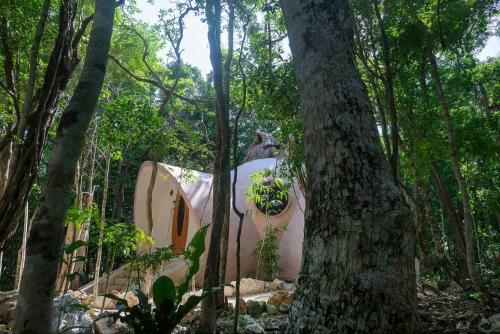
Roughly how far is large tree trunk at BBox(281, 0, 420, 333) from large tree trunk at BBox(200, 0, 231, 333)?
1.20 metres

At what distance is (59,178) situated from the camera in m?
2.04

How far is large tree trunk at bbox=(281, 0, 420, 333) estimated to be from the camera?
167 centimetres

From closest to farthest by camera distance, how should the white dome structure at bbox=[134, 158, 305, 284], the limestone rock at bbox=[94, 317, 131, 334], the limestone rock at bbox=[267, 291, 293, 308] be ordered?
the limestone rock at bbox=[94, 317, 131, 334], the limestone rock at bbox=[267, 291, 293, 308], the white dome structure at bbox=[134, 158, 305, 284]

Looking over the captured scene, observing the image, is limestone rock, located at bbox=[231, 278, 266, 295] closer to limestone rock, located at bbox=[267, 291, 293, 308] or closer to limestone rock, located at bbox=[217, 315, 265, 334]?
limestone rock, located at bbox=[267, 291, 293, 308]

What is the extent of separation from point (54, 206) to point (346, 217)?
1.48 metres

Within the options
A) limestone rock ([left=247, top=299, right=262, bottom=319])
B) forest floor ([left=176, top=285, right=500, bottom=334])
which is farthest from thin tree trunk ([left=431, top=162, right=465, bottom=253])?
limestone rock ([left=247, top=299, right=262, bottom=319])

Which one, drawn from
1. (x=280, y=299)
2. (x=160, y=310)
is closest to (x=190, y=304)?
(x=160, y=310)

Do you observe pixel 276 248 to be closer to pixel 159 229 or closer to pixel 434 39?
pixel 159 229

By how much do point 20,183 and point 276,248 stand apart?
7371 millimetres

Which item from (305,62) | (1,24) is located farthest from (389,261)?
(1,24)

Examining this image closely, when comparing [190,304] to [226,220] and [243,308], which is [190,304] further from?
[243,308]

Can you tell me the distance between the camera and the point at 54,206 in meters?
2.00

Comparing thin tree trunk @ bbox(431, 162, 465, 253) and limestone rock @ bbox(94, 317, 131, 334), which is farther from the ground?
thin tree trunk @ bbox(431, 162, 465, 253)

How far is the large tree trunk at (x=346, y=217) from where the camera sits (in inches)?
65.6
